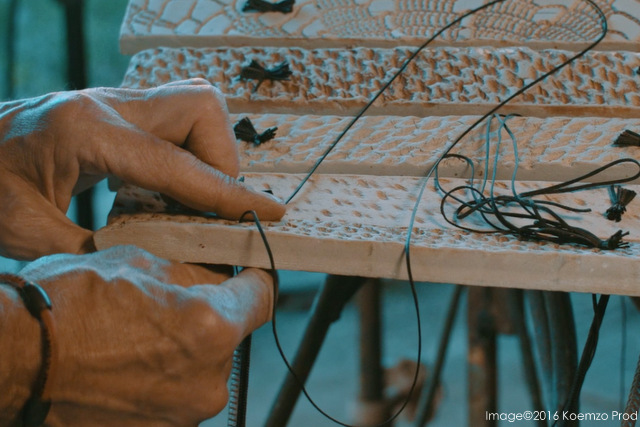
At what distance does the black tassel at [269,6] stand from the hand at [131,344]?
2.35 ft

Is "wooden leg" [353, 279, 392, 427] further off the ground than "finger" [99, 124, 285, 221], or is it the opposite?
"finger" [99, 124, 285, 221]

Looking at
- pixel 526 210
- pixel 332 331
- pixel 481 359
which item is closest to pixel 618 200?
pixel 526 210

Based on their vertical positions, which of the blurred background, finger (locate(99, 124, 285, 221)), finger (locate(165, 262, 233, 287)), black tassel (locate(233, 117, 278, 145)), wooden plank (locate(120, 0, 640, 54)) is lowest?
the blurred background

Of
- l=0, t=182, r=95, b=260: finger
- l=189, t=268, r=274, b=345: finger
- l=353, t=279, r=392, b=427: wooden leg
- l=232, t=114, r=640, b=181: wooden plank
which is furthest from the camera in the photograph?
l=353, t=279, r=392, b=427: wooden leg

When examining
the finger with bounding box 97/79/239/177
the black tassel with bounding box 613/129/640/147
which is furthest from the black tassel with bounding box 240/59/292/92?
the black tassel with bounding box 613/129/640/147

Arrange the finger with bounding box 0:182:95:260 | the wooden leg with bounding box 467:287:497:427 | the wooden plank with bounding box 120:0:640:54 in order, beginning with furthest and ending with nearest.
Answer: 1. the wooden leg with bounding box 467:287:497:427
2. the wooden plank with bounding box 120:0:640:54
3. the finger with bounding box 0:182:95:260

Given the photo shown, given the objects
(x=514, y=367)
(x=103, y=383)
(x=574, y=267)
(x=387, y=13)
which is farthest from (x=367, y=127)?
(x=514, y=367)

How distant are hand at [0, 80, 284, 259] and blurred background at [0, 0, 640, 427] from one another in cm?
80

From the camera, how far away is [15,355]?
2.11 feet

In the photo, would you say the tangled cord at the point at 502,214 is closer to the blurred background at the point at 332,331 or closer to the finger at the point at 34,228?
the finger at the point at 34,228

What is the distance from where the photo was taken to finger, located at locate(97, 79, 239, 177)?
898mm

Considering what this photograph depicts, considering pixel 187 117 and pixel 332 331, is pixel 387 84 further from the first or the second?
pixel 332 331

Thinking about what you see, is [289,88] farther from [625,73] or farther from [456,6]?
[625,73]

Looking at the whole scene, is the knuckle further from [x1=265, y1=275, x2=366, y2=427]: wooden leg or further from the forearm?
[x1=265, y1=275, x2=366, y2=427]: wooden leg
